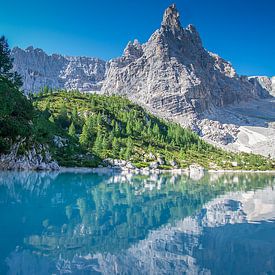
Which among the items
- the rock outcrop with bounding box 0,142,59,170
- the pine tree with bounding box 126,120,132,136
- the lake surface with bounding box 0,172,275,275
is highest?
the pine tree with bounding box 126,120,132,136

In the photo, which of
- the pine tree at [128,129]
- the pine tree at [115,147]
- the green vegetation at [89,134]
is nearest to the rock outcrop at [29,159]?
the green vegetation at [89,134]

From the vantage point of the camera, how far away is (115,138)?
130 m

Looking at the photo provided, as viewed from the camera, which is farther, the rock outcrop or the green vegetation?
the rock outcrop

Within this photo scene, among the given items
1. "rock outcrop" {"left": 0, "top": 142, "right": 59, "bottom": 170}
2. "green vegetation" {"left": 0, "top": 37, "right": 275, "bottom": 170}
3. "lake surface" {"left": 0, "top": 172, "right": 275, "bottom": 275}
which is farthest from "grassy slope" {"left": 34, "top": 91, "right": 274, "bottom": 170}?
"lake surface" {"left": 0, "top": 172, "right": 275, "bottom": 275}

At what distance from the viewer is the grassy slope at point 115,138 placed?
10838 cm

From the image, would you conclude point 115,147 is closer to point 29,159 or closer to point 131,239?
point 29,159

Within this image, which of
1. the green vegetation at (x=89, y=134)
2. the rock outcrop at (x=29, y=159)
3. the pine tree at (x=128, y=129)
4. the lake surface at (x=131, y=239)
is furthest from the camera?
the pine tree at (x=128, y=129)

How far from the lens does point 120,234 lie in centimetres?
1812

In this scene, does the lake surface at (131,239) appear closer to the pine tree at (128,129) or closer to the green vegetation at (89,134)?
the green vegetation at (89,134)

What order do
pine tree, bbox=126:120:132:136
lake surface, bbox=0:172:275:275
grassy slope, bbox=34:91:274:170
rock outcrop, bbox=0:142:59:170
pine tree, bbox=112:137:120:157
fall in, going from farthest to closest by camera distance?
pine tree, bbox=126:120:132:136 < pine tree, bbox=112:137:120:157 < grassy slope, bbox=34:91:274:170 < rock outcrop, bbox=0:142:59:170 < lake surface, bbox=0:172:275:275

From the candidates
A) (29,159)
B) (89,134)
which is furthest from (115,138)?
(29,159)

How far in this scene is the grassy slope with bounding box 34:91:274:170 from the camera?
356 feet

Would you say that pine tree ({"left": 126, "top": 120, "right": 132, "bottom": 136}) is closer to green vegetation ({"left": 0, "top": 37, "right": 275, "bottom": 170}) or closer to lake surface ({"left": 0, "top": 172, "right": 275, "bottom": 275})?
green vegetation ({"left": 0, "top": 37, "right": 275, "bottom": 170})

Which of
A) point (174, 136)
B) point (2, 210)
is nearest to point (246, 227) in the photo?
point (2, 210)
